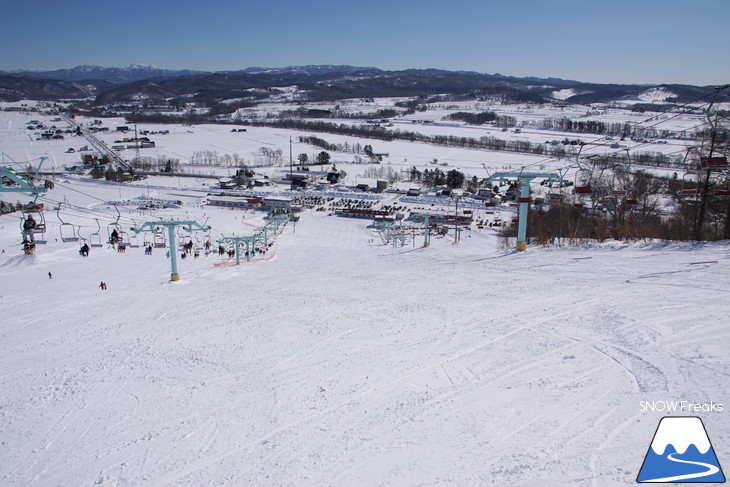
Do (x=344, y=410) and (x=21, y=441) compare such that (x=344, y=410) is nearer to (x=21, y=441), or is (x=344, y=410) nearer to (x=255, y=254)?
(x=21, y=441)

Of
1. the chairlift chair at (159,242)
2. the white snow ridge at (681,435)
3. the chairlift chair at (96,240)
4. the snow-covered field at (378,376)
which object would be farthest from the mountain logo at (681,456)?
the chairlift chair at (96,240)

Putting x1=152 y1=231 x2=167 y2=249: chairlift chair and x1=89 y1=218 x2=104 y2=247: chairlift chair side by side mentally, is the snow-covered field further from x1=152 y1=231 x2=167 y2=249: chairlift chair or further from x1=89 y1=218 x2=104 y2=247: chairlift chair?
x1=152 y1=231 x2=167 y2=249: chairlift chair

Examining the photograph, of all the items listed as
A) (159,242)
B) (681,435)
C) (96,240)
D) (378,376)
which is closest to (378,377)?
(378,376)

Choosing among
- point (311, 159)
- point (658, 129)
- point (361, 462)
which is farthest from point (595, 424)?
point (658, 129)

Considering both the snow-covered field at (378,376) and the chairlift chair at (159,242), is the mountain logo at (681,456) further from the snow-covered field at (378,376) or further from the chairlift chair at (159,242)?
the chairlift chair at (159,242)

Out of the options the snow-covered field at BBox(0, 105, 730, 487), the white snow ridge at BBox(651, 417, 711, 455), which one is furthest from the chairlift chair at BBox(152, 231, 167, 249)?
the white snow ridge at BBox(651, 417, 711, 455)

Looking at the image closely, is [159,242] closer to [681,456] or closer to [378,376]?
[378,376]
